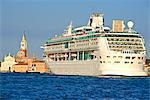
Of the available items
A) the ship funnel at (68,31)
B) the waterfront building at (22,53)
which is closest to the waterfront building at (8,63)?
the waterfront building at (22,53)

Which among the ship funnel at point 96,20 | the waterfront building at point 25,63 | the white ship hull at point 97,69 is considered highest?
Answer: the ship funnel at point 96,20

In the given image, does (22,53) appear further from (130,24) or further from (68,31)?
(130,24)

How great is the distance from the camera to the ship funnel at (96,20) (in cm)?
7981

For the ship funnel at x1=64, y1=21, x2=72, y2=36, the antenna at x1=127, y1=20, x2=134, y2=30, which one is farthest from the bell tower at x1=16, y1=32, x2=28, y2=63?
the antenna at x1=127, y1=20, x2=134, y2=30

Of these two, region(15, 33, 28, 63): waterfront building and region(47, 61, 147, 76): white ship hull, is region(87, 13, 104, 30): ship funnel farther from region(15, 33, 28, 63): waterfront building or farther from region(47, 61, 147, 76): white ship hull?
region(15, 33, 28, 63): waterfront building

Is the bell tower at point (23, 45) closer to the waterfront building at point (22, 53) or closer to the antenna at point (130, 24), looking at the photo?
the waterfront building at point (22, 53)

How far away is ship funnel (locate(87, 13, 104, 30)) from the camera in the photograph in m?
79.8

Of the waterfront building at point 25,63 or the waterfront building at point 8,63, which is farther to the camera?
the waterfront building at point 8,63

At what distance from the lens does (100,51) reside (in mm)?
68812

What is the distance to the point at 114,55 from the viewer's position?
67.9 meters

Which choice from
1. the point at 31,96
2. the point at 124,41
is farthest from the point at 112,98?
the point at 124,41

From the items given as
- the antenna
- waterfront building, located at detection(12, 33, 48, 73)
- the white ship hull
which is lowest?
the white ship hull

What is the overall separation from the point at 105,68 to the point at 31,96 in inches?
1350

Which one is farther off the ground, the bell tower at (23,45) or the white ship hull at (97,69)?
the bell tower at (23,45)
